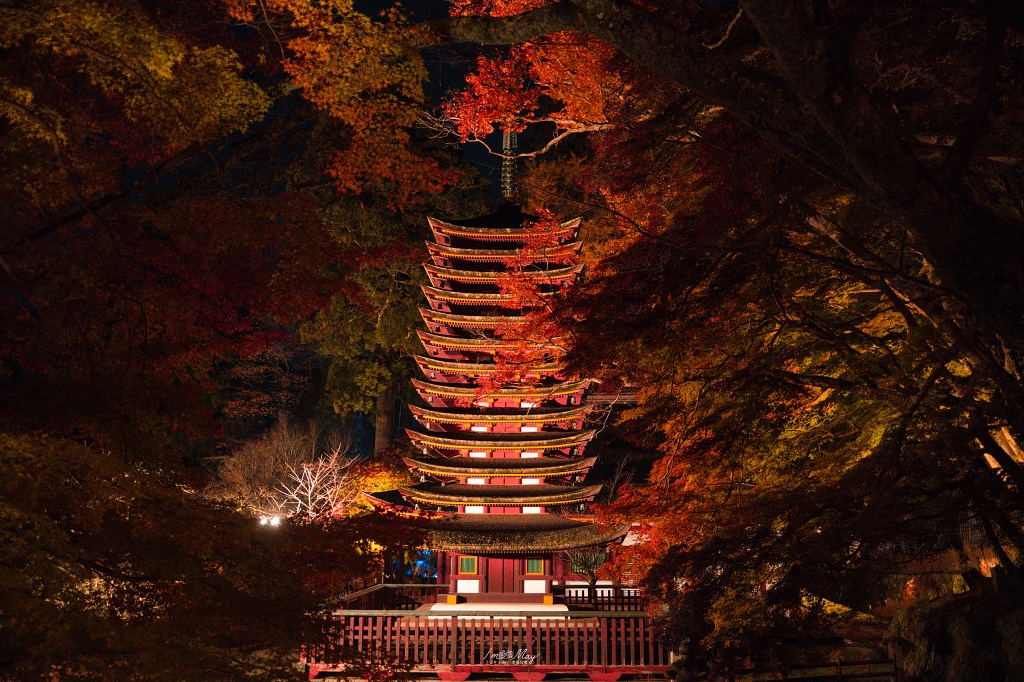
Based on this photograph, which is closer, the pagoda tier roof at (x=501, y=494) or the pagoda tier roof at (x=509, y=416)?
the pagoda tier roof at (x=501, y=494)

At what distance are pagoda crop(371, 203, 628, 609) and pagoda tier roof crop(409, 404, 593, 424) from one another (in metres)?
0.02

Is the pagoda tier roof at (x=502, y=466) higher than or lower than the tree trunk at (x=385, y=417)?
lower

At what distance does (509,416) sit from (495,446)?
2.43 ft

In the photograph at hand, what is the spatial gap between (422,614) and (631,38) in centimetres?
1169

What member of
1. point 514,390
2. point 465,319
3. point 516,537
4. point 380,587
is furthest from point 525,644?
point 465,319

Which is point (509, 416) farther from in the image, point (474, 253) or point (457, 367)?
point (474, 253)

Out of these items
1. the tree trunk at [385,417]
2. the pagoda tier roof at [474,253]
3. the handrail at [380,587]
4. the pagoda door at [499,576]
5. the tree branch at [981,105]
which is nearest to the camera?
the tree branch at [981,105]

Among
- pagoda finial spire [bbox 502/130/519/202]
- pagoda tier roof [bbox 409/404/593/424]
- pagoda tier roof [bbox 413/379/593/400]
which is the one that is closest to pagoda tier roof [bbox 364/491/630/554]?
pagoda tier roof [bbox 409/404/593/424]

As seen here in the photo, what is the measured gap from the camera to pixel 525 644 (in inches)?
543

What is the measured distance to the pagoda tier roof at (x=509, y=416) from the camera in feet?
59.0

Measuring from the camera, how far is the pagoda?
1705cm

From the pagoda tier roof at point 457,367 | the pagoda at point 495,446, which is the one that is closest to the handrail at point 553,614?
the pagoda at point 495,446

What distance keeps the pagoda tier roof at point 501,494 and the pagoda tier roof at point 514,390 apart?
6.63 feet

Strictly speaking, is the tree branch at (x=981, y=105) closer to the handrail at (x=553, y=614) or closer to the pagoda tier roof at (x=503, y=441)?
the handrail at (x=553, y=614)
